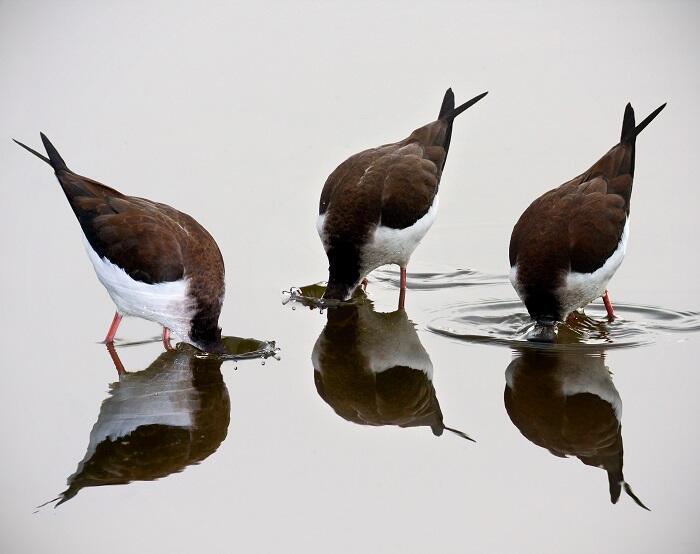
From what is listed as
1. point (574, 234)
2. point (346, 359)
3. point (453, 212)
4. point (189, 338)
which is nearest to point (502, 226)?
point (453, 212)

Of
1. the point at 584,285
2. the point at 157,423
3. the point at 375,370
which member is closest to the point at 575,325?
the point at 584,285

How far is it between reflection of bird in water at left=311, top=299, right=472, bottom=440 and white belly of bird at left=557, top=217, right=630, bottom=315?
1191 mm

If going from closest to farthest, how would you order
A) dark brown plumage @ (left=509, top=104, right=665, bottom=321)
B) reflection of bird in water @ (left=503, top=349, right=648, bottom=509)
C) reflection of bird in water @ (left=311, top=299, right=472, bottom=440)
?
reflection of bird in water @ (left=503, top=349, right=648, bottom=509)
reflection of bird in water @ (left=311, top=299, right=472, bottom=440)
dark brown plumage @ (left=509, top=104, right=665, bottom=321)

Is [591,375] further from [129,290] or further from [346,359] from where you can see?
[129,290]

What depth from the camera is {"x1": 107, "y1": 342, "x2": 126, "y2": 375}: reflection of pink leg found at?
24.7ft

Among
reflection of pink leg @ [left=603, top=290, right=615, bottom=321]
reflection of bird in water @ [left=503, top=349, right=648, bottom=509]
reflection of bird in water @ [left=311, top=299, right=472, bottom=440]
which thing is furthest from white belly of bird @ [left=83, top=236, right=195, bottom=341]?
reflection of pink leg @ [left=603, top=290, right=615, bottom=321]

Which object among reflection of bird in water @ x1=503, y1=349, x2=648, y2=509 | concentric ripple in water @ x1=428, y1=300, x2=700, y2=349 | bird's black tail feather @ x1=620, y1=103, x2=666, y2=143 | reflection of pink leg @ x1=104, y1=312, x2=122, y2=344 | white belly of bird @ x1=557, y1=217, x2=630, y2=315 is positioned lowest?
reflection of bird in water @ x1=503, y1=349, x2=648, y2=509

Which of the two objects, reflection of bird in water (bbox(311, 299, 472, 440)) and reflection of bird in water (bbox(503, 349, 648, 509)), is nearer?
reflection of bird in water (bbox(503, 349, 648, 509))

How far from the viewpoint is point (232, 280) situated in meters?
9.36

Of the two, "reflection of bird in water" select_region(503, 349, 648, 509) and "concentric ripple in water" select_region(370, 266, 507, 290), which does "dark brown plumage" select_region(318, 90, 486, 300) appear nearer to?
"concentric ripple in water" select_region(370, 266, 507, 290)

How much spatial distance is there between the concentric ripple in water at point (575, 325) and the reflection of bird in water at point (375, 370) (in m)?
0.41

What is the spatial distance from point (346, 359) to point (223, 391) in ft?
3.50

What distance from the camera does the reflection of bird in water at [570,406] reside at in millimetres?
6332

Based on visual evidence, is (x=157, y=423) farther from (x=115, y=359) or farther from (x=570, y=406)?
(x=570, y=406)
